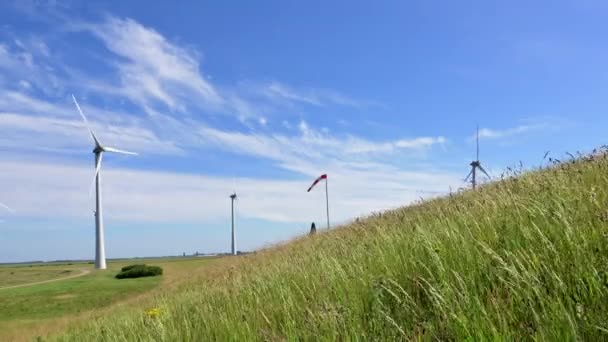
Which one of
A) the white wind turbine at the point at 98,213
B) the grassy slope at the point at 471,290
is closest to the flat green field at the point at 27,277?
the white wind turbine at the point at 98,213

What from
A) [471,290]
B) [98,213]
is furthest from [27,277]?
[471,290]

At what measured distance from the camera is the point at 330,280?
7105mm

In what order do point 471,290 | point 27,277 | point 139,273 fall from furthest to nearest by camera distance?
point 27,277
point 139,273
point 471,290

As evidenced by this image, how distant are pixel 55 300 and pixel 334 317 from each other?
37.5 metres

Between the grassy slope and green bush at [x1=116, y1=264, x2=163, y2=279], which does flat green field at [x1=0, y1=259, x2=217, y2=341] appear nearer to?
green bush at [x1=116, y1=264, x2=163, y2=279]

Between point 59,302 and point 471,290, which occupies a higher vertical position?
point 471,290

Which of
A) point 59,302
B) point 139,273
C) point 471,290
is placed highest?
point 471,290

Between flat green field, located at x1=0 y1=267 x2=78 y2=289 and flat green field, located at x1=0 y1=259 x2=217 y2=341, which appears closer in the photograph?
flat green field, located at x1=0 y1=259 x2=217 y2=341

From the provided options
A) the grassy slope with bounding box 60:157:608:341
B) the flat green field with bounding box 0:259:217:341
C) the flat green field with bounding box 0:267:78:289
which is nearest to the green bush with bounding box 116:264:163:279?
the flat green field with bounding box 0:259:217:341

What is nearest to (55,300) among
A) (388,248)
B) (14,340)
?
(14,340)

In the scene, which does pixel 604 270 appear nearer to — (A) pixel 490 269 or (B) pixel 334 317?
(A) pixel 490 269

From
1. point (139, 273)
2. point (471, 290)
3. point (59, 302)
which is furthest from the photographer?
point (139, 273)

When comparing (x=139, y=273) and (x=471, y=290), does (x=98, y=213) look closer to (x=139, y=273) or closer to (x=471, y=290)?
(x=139, y=273)

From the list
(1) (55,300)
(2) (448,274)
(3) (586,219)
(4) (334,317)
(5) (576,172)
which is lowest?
(1) (55,300)
